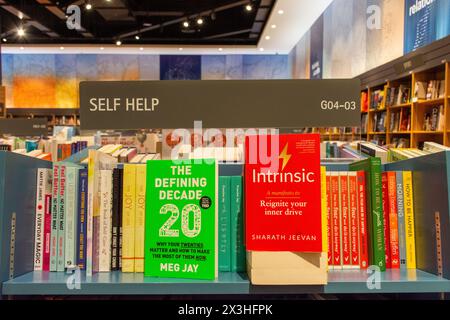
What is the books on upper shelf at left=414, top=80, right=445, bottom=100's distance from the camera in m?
4.84

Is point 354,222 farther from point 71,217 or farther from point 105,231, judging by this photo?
point 71,217

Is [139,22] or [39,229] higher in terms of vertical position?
[139,22]

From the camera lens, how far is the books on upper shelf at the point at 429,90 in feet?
15.9

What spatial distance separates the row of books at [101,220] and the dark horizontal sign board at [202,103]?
0.67ft

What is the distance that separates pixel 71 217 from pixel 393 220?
0.96 meters

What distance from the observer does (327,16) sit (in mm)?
8859

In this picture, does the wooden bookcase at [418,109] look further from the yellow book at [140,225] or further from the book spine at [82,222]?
the book spine at [82,222]

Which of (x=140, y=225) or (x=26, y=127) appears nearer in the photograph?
(x=140, y=225)

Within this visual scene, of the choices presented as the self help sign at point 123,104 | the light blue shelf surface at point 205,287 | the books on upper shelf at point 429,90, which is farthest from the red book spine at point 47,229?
the books on upper shelf at point 429,90

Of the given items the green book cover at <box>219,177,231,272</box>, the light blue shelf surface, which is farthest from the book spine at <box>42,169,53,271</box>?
the green book cover at <box>219,177,231,272</box>

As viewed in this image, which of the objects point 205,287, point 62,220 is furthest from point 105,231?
point 205,287

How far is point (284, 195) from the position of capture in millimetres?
1246

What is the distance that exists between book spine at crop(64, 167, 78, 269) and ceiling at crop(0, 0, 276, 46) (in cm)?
820

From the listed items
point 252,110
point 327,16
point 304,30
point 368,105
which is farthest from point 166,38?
point 252,110
